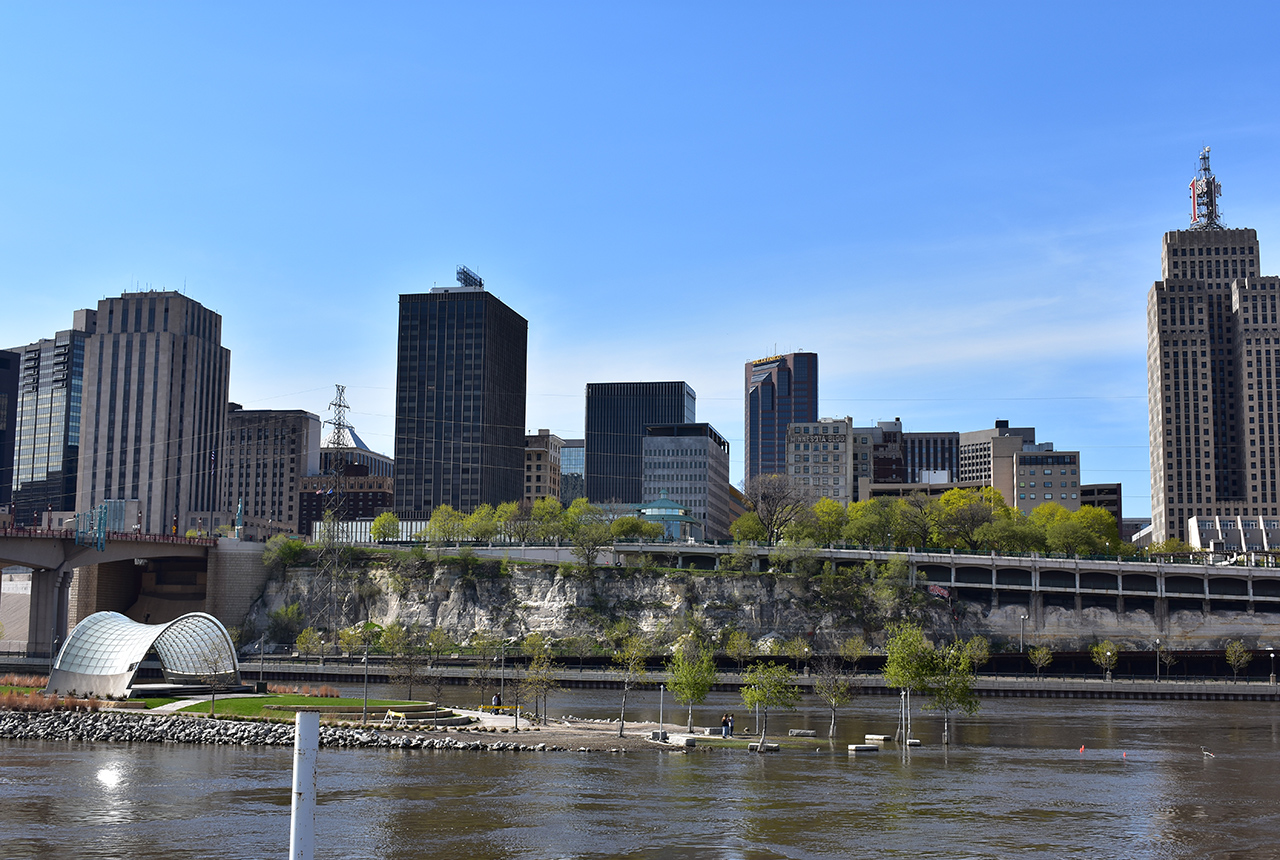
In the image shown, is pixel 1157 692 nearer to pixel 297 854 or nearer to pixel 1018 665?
pixel 1018 665

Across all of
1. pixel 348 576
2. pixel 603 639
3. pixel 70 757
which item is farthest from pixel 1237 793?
pixel 348 576

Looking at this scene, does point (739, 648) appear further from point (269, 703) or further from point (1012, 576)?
point (269, 703)

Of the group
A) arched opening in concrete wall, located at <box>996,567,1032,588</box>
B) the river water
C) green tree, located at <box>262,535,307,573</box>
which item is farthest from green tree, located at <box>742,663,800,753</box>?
green tree, located at <box>262,535,307,573</box>

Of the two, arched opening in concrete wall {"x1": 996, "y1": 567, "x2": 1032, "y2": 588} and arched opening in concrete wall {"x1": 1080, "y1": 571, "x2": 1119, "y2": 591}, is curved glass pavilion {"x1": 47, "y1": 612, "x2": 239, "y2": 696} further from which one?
arched opening in concrete wall {"x1": 1080, "y1": 571, "x2": 1119, "y2": 591}

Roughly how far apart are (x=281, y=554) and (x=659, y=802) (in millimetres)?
150069

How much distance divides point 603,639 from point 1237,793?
118 meters

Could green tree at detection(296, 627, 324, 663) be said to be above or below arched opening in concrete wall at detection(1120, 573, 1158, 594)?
below

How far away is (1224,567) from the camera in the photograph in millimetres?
184375

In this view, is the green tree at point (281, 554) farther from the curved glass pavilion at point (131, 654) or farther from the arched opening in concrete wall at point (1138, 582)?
the arched opening in concrete wall at point (1138, 582)

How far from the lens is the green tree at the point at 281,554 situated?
191m

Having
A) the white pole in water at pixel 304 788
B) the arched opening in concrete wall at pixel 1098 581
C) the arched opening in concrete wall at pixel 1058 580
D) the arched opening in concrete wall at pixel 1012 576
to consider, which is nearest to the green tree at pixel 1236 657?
the arched opening in concrete wall at pixel 1098 581

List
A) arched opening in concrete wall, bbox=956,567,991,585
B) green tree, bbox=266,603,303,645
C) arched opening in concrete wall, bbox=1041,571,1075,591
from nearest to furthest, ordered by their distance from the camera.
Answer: green tree, bbox=266,603,303,645
arched opening in concrete wall, bbox=1041,571,1075,591
arched opening in concrete wall, bbox=956,567,991,585

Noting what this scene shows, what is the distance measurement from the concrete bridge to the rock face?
2677cm

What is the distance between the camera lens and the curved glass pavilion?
92.8 m
